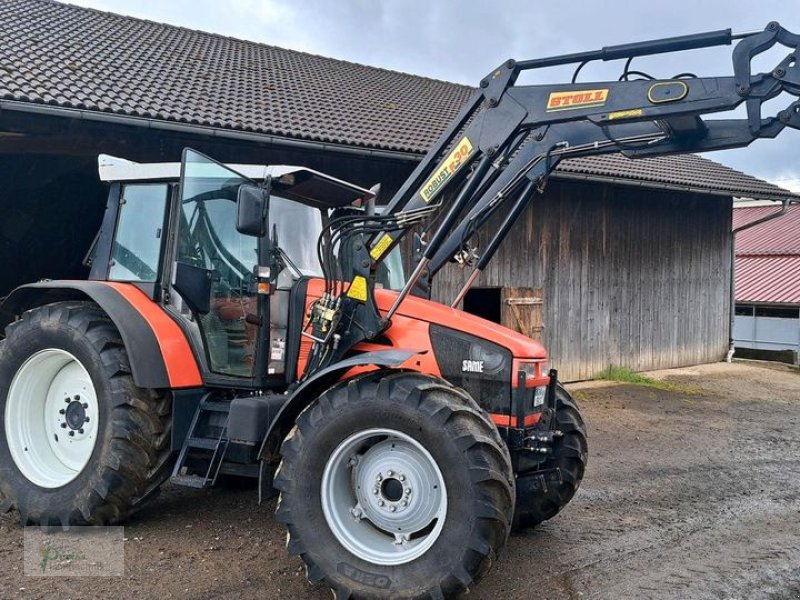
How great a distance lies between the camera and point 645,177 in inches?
447

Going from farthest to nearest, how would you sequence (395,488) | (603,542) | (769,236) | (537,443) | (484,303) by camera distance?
(769,236)
(484,303)
(603,542)
(537,443)
(395,488)

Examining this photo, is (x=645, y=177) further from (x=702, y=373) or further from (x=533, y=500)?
(x=533, y=500)

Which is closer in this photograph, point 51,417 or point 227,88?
point 51,417

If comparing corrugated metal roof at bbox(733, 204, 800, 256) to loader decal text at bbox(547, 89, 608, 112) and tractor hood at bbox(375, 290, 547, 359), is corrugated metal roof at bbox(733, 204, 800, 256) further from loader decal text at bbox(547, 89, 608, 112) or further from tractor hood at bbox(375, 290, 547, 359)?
tractor hood at bbox(375, 290, 547, 359)

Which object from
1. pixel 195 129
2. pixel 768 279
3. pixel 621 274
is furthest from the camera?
pixel 768 279

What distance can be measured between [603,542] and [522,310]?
6.13m

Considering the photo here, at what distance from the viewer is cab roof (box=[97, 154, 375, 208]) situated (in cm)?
417

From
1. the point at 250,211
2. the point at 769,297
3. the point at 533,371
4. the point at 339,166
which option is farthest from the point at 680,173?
the point at 250,211

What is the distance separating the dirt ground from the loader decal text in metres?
2.57

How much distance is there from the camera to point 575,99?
4.04 meters

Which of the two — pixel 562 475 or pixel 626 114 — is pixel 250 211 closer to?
pixel 626 114

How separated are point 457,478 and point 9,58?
748 cm

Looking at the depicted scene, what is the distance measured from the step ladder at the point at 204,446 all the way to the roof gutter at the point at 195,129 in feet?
13.7

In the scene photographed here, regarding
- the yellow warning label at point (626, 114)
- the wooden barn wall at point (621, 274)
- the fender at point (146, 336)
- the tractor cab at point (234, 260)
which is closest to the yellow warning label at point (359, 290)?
the tractor cab at point (234, 260)
